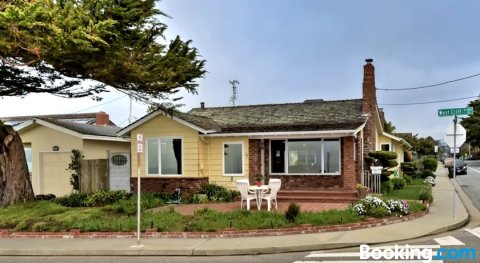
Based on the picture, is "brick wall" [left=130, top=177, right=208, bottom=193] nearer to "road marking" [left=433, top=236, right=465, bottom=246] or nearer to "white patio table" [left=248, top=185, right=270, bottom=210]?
"white patio table" [left=248, top=185, right=270, bottom=210]

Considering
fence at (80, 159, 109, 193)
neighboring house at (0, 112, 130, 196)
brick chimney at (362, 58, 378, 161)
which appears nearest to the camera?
fence at (80, 159, 109, 193)

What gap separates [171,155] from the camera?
64.4 feet

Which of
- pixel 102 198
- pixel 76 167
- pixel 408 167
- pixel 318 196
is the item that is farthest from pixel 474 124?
pixel 102 198

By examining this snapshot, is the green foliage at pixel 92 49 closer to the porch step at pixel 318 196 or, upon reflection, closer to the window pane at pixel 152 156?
the window pane at pixel 152 156

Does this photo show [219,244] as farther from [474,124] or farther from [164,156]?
[474,124]

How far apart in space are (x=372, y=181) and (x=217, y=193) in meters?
7.09

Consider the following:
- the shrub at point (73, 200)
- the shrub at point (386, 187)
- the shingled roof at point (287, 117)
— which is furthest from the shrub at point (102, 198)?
the shrub at point (386, 187)

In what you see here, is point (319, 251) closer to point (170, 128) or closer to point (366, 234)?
point (366, 234)

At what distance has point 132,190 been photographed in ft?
65.5

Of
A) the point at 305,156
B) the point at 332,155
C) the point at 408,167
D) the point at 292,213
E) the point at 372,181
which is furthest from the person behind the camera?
the point at 408,167

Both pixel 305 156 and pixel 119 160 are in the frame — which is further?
pixel 119 160

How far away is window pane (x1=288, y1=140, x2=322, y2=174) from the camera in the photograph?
728 inches

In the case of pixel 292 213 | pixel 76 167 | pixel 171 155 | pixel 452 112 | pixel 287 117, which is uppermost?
pixel 287 117

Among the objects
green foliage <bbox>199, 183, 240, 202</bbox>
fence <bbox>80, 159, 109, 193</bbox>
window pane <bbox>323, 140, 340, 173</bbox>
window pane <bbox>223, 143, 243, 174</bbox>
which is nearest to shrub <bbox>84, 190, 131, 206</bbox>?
fence <bbox>80, 159, 109, 193</bbox>
